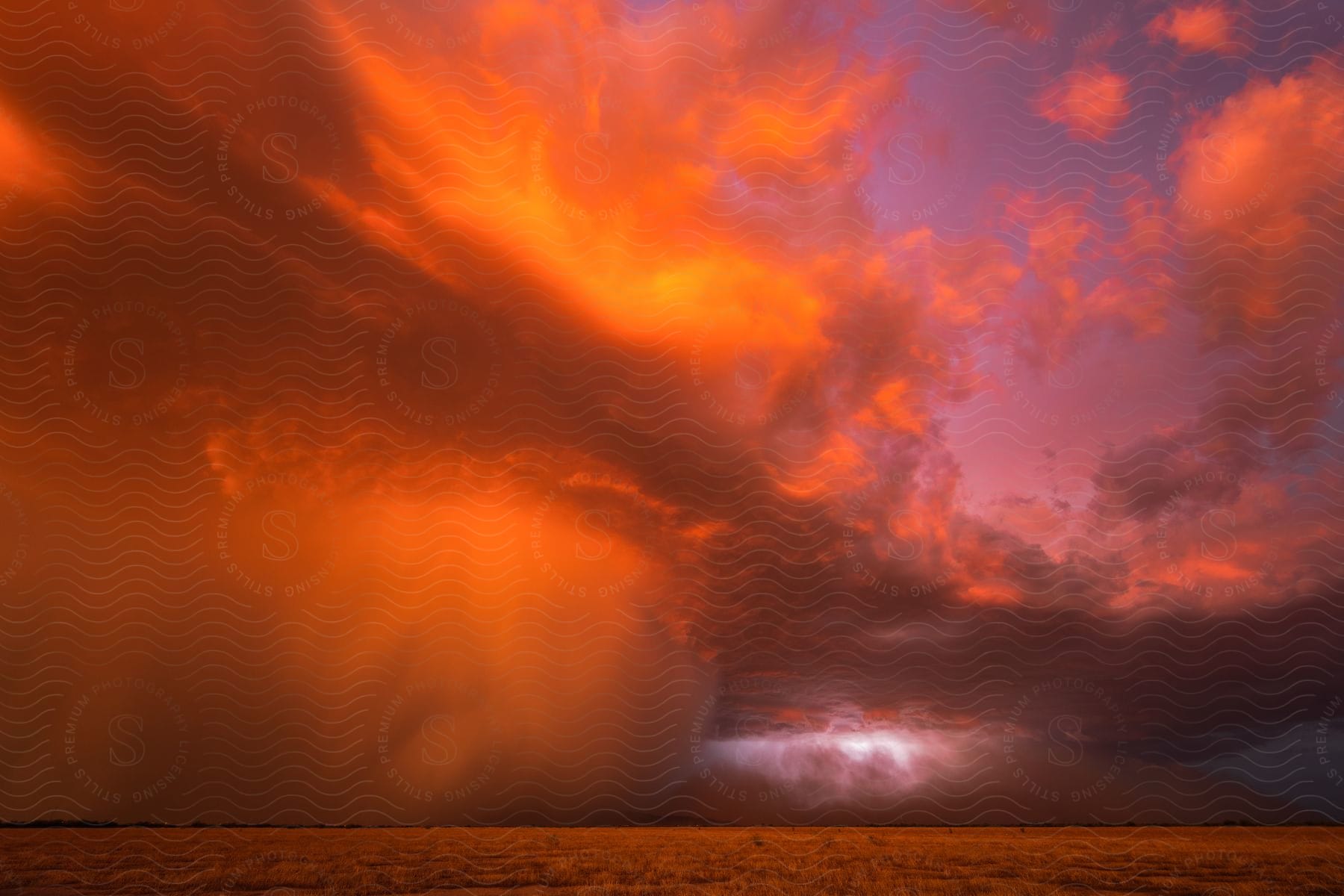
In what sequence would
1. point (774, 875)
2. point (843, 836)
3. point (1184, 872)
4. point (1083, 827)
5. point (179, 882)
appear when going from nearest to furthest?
point (179, 882), point (774, 875), point (1184, 872), point (843, 836), point (1083, 827)

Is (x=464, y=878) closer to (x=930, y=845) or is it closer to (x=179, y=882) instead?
(x=179, y=882)

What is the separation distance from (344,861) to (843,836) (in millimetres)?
18576

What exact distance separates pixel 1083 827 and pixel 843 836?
17205 millimetres

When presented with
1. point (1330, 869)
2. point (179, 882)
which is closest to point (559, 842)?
point (179, 882)

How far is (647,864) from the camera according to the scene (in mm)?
20500

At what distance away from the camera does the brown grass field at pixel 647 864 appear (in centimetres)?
1695

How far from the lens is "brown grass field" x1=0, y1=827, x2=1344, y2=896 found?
1695 centimetres

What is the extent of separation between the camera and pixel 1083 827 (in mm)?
40188

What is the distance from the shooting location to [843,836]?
30875mm

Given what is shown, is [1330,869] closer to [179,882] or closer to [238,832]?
[179,882]

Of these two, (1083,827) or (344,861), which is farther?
(1083,827)

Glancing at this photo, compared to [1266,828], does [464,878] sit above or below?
below

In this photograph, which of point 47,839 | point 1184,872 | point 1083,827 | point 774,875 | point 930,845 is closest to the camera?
point 774,875

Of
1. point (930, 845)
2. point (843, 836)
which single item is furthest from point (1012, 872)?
point (843, 836)
